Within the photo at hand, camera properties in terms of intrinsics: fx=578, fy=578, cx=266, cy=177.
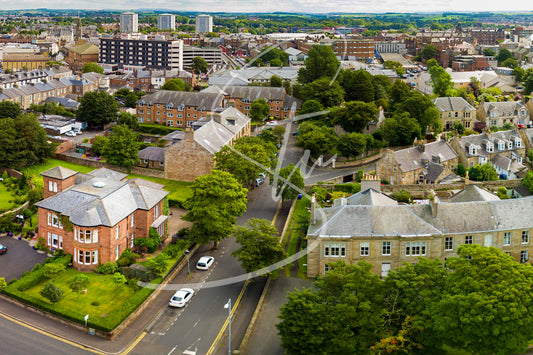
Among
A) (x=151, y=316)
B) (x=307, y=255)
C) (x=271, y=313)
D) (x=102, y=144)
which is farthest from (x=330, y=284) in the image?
(x=102, y=144)

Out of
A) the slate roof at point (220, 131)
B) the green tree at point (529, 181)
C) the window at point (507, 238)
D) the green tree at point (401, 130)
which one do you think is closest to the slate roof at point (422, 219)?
the window at point (507, 238)

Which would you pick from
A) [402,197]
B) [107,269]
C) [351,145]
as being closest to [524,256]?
[402,197]

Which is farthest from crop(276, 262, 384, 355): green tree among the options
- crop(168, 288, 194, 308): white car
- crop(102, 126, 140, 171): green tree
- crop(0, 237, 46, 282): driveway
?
crop(102, 126, 140, 171): green tree

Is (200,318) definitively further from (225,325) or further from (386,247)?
(386,247)

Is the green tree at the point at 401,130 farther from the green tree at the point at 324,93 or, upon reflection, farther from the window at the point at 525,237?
the window at the point at 525,237

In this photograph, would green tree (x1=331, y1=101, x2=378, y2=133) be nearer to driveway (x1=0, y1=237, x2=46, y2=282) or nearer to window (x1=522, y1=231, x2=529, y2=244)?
window (x1=522, y1=231, x2=529, y2=244)

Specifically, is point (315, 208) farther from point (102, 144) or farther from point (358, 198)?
point (102, 144)

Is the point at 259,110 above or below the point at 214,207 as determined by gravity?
above
